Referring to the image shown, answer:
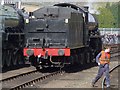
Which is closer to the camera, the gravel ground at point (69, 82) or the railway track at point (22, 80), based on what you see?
the railway track at point (22, 80)

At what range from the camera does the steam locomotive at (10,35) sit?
2042cm

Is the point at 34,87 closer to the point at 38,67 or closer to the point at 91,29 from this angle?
the point at 38,67

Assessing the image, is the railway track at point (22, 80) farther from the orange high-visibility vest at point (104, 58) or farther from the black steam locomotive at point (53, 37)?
the orange high-visibility vest at point (104, 58)

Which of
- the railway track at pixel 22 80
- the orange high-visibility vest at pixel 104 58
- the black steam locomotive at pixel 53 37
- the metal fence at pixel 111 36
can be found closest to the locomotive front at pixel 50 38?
the black steam locomotive at pixel 53 37

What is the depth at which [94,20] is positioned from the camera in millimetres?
25328

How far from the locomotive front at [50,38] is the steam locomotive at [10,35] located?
1.64 meters

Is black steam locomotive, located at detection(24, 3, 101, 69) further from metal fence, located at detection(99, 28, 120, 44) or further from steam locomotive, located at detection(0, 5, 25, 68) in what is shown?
metal fence, located at detection(99, 28, 120, 44)

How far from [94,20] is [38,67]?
6.32 metres

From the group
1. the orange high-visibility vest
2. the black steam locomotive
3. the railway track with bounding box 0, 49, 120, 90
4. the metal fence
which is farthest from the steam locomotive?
the metal fence

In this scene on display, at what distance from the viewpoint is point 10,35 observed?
21234mm

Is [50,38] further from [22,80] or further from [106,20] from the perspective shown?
[106,20]

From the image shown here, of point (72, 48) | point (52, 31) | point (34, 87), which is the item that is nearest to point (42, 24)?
point (52, 31)

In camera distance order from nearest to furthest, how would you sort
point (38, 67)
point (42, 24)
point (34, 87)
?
point (34, 87), point (42, 24), point (38, 67)

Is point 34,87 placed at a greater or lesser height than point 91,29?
lesser
